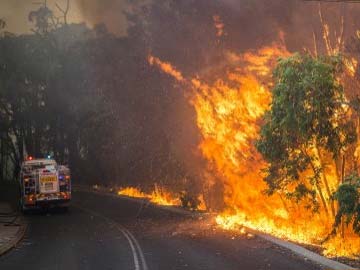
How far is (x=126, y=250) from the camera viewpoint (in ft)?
47.8

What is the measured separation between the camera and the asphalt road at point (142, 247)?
40.8ft

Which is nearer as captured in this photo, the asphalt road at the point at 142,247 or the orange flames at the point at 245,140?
the asphalt road at the point at 142,247

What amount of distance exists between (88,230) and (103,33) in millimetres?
23131

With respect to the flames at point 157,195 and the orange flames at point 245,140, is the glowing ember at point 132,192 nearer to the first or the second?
the flames at point 157,195

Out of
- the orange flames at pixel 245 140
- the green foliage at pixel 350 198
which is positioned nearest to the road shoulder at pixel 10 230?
the orange flames at pixel 245 140

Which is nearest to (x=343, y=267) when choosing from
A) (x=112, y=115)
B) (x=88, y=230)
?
(x=88, y=230)

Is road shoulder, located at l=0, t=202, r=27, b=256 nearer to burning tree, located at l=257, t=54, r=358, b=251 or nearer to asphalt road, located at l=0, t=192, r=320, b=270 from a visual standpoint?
asphalt road, located at l=0, t=192, r=320, b=270

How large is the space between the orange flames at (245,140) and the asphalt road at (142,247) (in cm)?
191

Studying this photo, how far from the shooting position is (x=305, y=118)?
38.7 ft

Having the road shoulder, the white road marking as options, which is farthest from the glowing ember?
the white road marking

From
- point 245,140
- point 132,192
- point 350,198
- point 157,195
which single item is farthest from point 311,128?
point 132,192

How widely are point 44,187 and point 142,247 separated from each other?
11.9 metres

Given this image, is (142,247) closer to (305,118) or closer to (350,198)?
(305,118)

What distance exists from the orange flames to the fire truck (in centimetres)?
793
